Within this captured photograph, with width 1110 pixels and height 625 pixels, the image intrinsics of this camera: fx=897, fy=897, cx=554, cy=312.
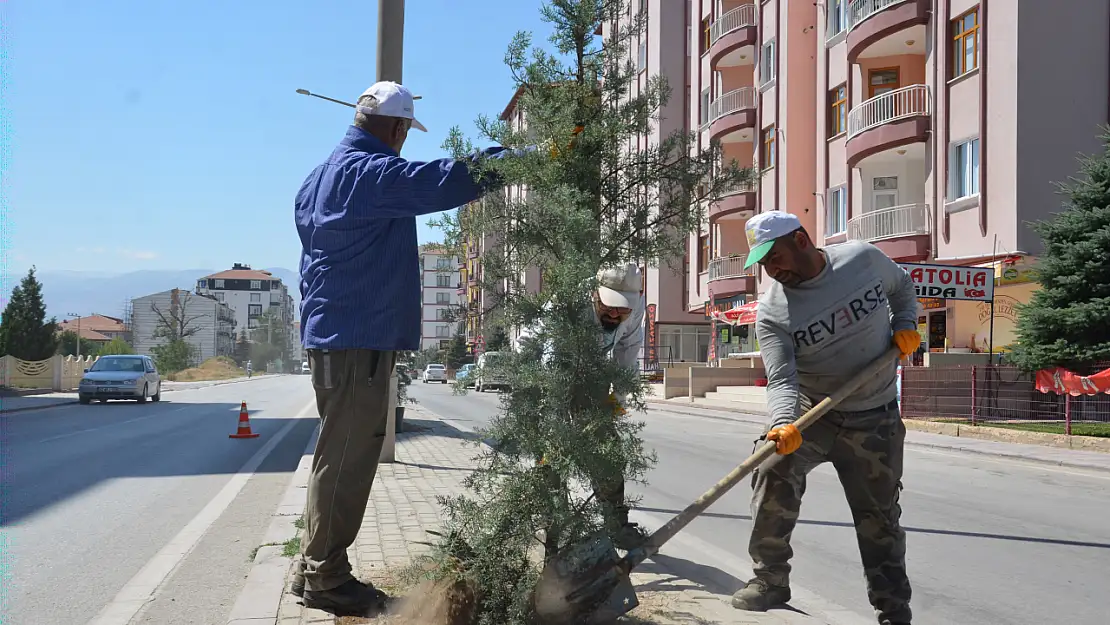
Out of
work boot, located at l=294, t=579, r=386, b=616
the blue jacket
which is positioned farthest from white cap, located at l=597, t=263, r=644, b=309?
work boot, located at l=294, t=579, r=386, b=616

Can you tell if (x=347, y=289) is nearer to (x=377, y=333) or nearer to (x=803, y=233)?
(x=377, y=333)

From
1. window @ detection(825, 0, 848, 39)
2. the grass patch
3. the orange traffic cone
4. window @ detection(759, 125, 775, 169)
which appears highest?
window @ detection(825, 0, 848, 39)

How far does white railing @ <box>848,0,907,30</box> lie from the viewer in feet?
83.5

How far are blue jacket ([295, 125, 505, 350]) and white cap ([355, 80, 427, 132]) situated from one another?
0.11 m

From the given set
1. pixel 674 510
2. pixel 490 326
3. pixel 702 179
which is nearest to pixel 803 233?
pixel 702 179

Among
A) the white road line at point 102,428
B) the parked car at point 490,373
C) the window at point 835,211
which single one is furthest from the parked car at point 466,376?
the window at point 835,211

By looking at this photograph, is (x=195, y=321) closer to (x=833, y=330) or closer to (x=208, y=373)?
(x=208, y=373)

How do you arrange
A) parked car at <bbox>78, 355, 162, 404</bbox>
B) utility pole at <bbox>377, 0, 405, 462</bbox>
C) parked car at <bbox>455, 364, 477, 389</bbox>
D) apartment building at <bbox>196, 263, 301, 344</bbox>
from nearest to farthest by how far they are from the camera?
parked car at <bbox>455, 364, 477, 389</bbox>, utility pole at <bbox>377, 0, 405, 462</bbox>, parked car at <bbox>78, 355, 162, 404</bbox>, apartment building at <bbox>196, 263, 301, 344</bbox>

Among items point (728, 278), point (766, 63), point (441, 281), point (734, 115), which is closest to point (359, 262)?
point (441, 281)

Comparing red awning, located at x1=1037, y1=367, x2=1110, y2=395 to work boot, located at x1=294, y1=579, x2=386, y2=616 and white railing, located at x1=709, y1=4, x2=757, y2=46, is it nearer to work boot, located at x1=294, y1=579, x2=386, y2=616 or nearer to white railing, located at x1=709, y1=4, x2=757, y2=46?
work boot, located at x1=294, y1=579, x2=386, y2=616

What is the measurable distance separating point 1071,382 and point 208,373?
85.2 meters

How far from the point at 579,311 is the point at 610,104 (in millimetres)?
913

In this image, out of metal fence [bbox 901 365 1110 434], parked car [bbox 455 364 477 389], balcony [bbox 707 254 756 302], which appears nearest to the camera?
parked car [bbox 455 364 477 389]

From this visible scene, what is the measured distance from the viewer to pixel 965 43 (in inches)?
914
